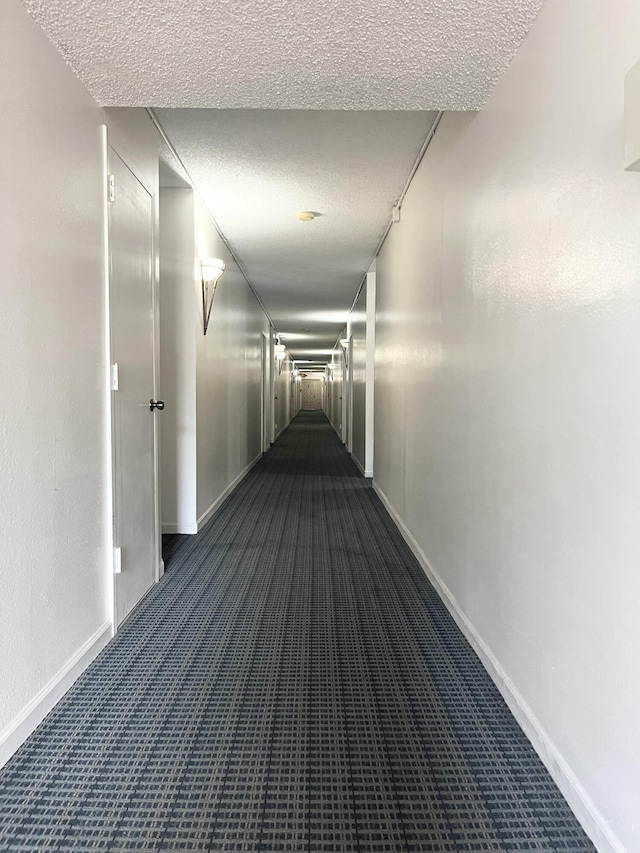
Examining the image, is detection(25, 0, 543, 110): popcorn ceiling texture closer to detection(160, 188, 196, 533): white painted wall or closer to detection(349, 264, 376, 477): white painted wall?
detection(160, 188, 196, 533): white painted wall

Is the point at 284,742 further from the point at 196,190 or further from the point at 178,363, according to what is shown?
the point at 196,190

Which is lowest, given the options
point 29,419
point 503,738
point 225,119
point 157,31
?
point 503,738

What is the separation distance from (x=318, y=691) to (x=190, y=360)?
278 centimetres

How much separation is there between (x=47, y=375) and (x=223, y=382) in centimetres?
362

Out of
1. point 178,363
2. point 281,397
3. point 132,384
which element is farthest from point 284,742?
point 281,397

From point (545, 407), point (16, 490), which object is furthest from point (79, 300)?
point (545, 407)

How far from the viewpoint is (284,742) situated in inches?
67.4

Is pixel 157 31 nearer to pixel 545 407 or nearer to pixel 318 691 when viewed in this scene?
pixel 545 407

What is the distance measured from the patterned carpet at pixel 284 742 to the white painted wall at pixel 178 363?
1.23 m

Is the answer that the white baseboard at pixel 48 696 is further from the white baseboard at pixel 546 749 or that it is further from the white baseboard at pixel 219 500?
the white baseboard at pixel 219 500

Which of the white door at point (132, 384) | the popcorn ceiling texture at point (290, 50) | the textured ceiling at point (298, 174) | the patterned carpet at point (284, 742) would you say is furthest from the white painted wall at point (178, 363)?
the popcorn ceiling texture at point (290, 50)

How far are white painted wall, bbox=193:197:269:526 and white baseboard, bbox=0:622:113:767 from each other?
2.07 metres

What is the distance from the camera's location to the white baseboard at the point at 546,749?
129 cm

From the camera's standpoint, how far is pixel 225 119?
304cm
